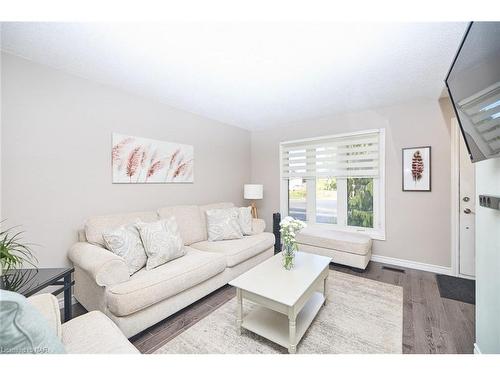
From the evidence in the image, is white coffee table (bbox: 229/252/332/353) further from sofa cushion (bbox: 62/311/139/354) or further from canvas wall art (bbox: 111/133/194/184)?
canvas wall art (bbox: 111/133/194/184)

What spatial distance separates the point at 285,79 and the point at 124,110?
6.21ft

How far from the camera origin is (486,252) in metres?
1.27

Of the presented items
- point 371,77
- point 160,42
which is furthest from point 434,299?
point 160,42

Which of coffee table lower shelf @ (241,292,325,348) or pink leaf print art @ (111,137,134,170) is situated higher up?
pink leaf print art @ (111,137,134,170)

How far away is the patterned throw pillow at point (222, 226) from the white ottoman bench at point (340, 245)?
1.05 metres

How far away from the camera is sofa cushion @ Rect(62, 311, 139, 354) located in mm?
946

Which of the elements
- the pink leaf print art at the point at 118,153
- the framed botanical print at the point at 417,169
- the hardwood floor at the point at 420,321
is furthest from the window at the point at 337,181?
the pink leaf print art at the point at 118,153

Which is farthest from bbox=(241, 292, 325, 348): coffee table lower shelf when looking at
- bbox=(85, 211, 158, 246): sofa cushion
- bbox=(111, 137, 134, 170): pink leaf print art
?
bbox=(111, 137, 134, 170): pink leaf print art

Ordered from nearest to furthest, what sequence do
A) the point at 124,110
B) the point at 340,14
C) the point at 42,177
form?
the point at 340,14 → the point at 42,177 → the point at 124,110

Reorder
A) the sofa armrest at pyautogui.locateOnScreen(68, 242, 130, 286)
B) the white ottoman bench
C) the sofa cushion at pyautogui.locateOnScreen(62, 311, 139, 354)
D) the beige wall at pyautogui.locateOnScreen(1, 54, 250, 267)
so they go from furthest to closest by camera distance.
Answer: the white ottoman bench, the beige wall at pyautogui.locateOnScreen(1, 54, 250, 267), the sofa armrest at pyautogui.locateOnScreen(68, 242, 130, 286), the sofa cushion at pyautogui.locateOnScreen(62, 311, 139, 354)

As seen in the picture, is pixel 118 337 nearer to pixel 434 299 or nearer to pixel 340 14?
pixel 340 14

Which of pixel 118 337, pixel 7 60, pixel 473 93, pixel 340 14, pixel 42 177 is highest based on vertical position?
pixel 7 60

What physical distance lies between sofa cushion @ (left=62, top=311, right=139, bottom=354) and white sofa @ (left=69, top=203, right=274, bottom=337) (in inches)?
13.7

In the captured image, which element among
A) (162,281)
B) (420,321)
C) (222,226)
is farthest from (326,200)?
(162,281)
